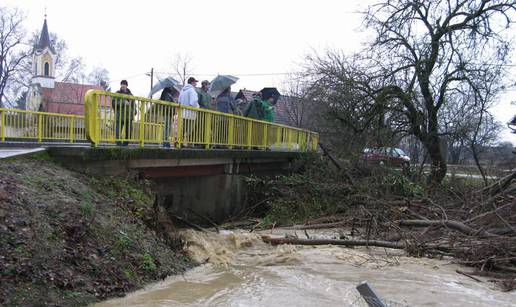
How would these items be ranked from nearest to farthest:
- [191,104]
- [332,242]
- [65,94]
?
[332,242] < [191,104] < [65,94]

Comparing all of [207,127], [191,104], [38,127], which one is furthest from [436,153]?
[38,127]

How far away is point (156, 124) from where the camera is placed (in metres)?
9.88

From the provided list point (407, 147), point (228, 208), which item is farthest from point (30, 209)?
point (407, 147)

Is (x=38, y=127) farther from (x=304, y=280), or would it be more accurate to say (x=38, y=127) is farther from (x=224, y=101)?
(x=304, y=280)

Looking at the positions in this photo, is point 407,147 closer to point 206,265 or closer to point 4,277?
point 206,265

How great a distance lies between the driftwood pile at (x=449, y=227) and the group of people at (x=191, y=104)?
3238 mm

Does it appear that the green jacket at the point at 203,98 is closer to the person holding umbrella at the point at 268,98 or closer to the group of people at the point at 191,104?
the group of people at the point at 191,104

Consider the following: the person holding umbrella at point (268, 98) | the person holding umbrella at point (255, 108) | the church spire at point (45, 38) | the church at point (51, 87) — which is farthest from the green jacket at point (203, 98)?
the church spire at point (45, 38)

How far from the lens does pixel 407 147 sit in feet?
57.6

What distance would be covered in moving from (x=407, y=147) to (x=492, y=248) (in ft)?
32.9

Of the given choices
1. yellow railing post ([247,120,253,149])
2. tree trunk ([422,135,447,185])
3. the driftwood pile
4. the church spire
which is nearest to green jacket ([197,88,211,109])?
yellow railing post ([247,120,253,149])

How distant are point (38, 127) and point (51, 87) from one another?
223 feet

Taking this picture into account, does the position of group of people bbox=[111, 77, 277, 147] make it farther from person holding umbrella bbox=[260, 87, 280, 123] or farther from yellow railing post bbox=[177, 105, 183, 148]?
yellow railing post bbox=[177, 105, 183, 148]

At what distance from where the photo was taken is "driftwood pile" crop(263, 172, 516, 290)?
7.75m
